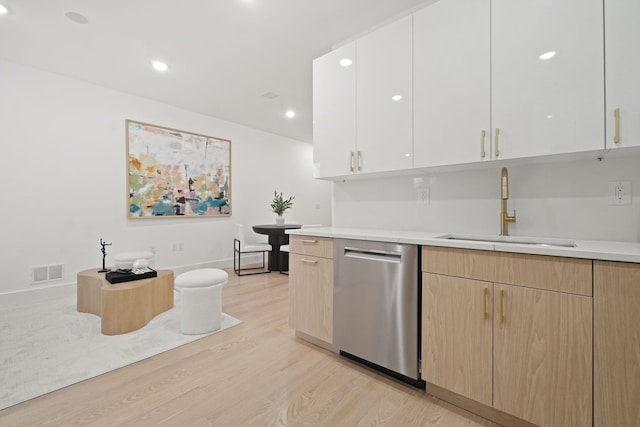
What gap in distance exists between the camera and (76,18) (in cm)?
235

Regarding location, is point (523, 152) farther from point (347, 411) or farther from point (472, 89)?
point (347, 411)

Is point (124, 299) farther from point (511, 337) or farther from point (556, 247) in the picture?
point (556, 247)

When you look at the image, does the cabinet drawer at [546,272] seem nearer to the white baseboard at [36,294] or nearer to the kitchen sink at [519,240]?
the kitchen sink at [519,240]

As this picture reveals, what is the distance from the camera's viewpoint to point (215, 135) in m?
4.79

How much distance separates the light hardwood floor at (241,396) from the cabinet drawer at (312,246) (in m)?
0.76

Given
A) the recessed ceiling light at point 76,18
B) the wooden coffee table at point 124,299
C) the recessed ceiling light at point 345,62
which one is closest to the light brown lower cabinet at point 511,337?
the recessed ceiling light at point 345,62

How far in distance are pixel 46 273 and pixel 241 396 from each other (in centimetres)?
326

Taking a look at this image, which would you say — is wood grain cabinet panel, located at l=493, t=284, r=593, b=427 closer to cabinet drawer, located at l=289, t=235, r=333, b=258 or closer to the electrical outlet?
the electrical outlet

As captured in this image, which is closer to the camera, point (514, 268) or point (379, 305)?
point (514, 268)

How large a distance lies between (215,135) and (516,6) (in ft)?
14.4

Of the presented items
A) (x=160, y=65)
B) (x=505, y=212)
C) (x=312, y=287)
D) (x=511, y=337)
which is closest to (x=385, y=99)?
(x=505, y=212)

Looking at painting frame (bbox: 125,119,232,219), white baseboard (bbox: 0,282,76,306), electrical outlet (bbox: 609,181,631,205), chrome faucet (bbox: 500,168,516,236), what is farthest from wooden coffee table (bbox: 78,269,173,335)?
electrical outlet (bbox: 609,181,631,205)

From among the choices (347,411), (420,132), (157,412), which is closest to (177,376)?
(157,412)

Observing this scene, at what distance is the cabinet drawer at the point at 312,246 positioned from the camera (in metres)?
2.03
